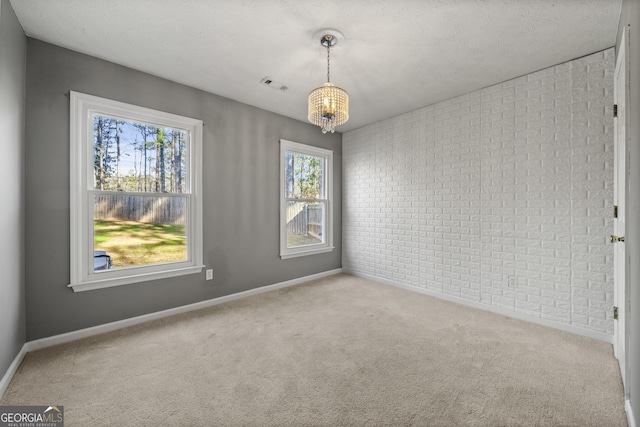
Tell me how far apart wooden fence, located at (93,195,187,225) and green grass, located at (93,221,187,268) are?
55 mm

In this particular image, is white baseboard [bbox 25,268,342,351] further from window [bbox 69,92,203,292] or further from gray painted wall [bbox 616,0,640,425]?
gray painted wall [bbox 616,0,640,425]

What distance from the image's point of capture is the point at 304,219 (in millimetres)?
4488

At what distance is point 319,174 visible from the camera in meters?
4.73

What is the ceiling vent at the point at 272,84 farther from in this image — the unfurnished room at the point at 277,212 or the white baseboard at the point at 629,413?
the white baseboard at the point at 629,413

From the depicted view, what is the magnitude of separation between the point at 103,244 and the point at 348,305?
106 inches

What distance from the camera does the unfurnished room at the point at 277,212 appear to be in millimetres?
1712

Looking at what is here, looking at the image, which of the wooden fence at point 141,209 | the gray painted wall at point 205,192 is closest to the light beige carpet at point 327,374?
the gray painted wall at point 205,192

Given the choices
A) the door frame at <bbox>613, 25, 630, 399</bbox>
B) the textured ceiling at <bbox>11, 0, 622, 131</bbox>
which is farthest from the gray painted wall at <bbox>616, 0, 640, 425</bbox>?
the textured ceiling at <bbox>11, 0, 622, 131</bbox>

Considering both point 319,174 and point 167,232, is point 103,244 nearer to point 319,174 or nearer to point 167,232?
point 167,232

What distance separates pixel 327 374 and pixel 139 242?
234 centimetres

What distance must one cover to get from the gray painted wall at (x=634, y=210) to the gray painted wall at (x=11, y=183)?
12.1ft

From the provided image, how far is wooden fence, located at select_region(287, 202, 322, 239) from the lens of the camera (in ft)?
14.1

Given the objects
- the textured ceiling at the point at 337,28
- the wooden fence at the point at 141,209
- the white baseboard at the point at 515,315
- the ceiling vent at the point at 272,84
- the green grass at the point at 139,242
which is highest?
the ceiling vent at the point at 272,84

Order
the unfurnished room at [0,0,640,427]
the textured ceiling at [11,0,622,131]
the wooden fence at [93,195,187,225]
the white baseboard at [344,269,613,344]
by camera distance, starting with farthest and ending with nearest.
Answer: the wooden fence at [93,195,187,225] → the white baseboard at [344,269,613,344] → the textured ceiling at [11,0,622,131] → the unfurnished room at [0,0,640,427]
